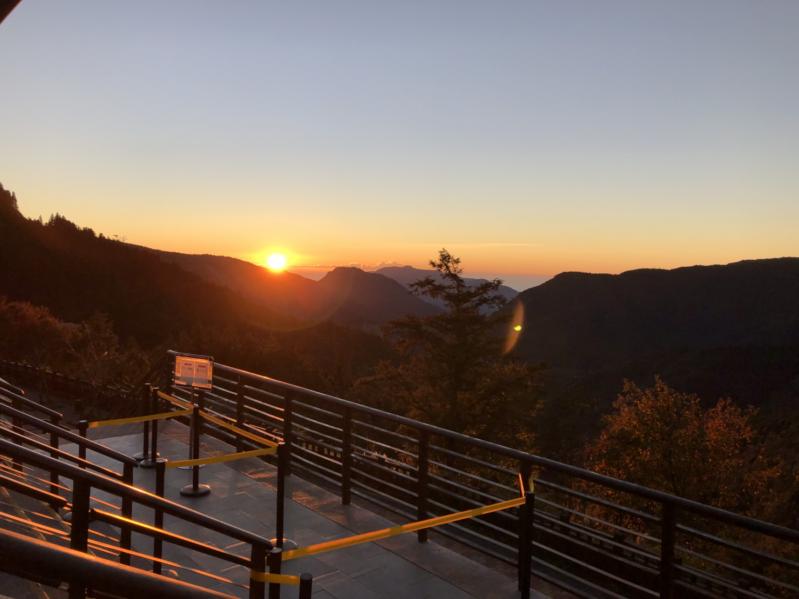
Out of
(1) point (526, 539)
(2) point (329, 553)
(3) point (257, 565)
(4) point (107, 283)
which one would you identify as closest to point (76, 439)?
(3) point (257, 565)

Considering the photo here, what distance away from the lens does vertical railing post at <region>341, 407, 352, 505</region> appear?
23.4 feet

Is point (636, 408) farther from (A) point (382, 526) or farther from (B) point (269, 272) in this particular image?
(B) point (269, 272)

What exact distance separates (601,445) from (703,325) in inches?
5120

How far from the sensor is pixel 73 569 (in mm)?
1423

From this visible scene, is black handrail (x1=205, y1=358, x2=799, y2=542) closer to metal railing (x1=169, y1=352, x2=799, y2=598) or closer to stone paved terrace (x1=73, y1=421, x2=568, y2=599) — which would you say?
metal railing (x1=169, y1=352, x2=799, y2=598)

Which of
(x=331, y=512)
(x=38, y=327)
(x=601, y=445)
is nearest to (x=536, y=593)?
(x=331, y=512)

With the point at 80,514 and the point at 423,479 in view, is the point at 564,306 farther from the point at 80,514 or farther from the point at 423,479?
the point at 80,514

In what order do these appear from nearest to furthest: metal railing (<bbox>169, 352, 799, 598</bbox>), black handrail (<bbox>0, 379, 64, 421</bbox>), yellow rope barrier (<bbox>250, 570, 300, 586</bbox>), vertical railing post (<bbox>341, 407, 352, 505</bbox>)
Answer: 1. yellow rope barrier (<bbox>250, 570, 300, 586</bbox>)
2. metal railing (<bbox>169, 352, 799, 598</bbox>)
3. black handrail (<bbox>0, 379, 64, 421</bbox>)
4. vertical railing post (<bbox>341, 407, 352, 505</bbox>)

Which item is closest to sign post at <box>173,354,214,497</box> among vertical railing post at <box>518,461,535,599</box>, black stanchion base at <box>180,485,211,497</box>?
black stanchion base at <box>180,485,211,497</box>

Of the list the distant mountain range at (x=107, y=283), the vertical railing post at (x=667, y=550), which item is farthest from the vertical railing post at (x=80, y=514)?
the distant mountain range at (x=107, y=283)

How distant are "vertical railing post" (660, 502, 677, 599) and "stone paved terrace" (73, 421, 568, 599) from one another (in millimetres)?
1171

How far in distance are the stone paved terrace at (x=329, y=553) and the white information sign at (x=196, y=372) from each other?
1199 millimetres

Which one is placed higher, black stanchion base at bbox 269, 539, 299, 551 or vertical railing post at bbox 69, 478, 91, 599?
vertical railing post at bbox 69, 478, 91, 599

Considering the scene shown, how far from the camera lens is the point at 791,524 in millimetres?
37781
